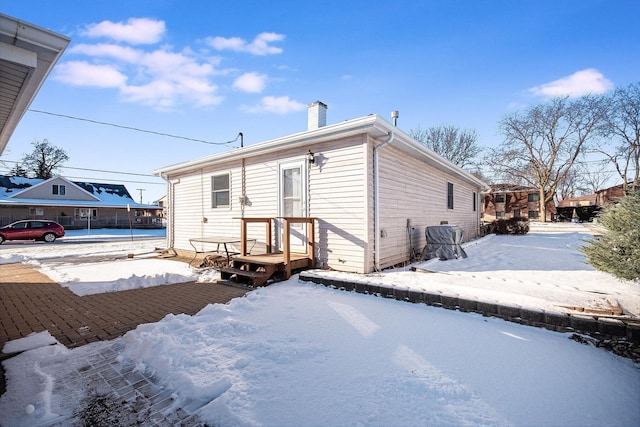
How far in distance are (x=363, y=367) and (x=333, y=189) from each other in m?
4.05

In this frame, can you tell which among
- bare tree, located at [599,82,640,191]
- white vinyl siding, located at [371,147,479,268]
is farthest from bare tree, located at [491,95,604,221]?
white vinyl siding, located at [371,147,479,268]

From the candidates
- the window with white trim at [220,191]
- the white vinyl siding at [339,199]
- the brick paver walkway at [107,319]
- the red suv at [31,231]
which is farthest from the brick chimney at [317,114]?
the red suv at [31,231]

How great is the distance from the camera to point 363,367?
242cm

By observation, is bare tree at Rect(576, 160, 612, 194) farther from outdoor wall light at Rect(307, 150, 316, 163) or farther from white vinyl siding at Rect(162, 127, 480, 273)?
outdoor wall light at Rect(307, 150, 316, 163)

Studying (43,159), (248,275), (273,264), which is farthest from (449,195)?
(43,159)

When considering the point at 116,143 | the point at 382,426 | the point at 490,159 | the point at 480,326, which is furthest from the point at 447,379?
the point at 490,159

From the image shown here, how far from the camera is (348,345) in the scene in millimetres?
2830

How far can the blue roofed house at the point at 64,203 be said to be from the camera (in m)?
24.5

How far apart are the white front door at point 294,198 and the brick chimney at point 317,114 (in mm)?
1424

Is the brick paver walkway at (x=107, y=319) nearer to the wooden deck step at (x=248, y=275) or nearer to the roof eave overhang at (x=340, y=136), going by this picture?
the wooden deck step at (x=248, y=275)

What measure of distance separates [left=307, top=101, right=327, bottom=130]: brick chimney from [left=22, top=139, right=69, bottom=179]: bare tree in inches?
1633

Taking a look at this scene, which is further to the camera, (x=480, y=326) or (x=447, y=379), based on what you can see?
(x=480, y=326)

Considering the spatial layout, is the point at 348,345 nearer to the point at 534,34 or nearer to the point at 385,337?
the point at 385,337

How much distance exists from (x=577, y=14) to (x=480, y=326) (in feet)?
33.6
